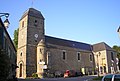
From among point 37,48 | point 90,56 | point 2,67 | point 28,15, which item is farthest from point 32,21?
point 2,67

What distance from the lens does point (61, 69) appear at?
4781 cm

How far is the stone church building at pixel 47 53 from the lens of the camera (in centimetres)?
4294

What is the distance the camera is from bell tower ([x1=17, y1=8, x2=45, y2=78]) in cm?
4241

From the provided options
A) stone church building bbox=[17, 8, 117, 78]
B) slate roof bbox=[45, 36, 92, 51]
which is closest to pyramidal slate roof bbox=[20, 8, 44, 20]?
stone church building bbox=[17, 8, 117, 78]

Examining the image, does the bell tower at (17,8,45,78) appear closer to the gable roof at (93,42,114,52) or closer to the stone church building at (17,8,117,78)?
the stone church building at (17,8,117,78)

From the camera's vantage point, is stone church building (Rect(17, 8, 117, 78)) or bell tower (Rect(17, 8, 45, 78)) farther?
stone church building (Rect(17, 8, 117, 78))

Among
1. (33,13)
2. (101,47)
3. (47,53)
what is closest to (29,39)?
(47,53)

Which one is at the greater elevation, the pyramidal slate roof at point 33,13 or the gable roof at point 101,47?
the pyramidal slate roof at point 33,13

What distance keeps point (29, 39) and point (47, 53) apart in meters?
5.24

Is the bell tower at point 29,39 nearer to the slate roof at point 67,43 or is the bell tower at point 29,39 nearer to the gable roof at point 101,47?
the slate roof at point 67,43

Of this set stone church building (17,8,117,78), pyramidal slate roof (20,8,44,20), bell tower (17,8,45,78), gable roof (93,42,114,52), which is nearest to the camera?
bell tower (17,8,45,78)

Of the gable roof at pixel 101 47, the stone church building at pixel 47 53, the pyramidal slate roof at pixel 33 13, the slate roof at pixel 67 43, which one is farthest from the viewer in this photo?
the gable roof at pixel 101 47

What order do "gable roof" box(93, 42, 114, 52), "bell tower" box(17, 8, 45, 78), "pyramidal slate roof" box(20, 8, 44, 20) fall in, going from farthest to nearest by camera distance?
"gable roof" box(93, 42, 114, 52) < "pyramidal slate roof" box(20, 8, 44, 20) < "bell tower" box(17, 8, 45, 78)

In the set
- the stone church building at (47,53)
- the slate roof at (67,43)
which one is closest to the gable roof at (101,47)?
the stone church building at (47,53)
